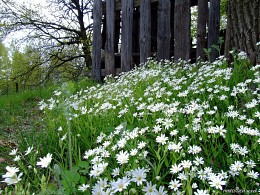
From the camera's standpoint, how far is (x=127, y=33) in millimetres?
5711

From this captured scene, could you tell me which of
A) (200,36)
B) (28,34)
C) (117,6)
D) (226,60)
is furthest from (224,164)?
(28,34)

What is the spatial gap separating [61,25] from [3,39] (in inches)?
101

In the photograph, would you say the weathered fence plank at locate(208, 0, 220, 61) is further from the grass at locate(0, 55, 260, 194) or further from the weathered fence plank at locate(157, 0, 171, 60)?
the grass at locate(0, 55, 260, 194)

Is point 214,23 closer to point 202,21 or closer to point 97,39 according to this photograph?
point 202,21

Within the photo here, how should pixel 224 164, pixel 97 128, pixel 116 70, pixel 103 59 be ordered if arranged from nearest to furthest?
pixel 224 164 → pixel 97 128 → pixel 116 70 → pixel 103 59

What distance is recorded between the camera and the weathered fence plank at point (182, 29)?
183 inches

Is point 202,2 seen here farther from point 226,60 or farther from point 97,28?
point 97,28

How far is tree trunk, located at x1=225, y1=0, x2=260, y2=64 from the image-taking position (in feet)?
9.94

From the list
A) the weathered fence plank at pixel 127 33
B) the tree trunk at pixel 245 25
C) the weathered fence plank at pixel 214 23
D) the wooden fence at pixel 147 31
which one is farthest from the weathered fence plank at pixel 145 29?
the tree trunk at pixel 245 25

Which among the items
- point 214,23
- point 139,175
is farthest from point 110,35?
point 139,175

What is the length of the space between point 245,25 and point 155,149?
212 centimetres

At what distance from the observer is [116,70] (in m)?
6.16

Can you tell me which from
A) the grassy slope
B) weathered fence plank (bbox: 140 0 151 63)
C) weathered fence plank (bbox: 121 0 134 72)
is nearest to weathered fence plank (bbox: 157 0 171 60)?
weathered fence plank (bbox: 140 0 151 63)

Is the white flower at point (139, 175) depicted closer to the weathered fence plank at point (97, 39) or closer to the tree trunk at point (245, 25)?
the tree trunk at point (245, 25)
